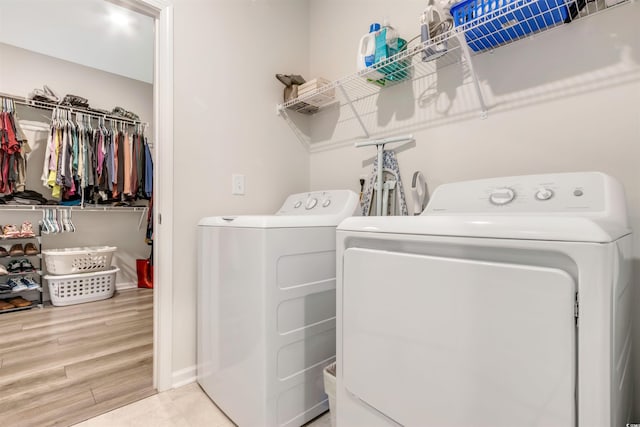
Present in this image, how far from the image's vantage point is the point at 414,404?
775mm

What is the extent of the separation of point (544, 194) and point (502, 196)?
118 mm

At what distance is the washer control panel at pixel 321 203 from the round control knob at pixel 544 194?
0.78 meters

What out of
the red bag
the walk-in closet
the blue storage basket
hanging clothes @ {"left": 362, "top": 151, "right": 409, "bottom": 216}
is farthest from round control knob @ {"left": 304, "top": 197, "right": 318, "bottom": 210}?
the red bag

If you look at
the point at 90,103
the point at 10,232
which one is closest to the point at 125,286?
the point at 10,232

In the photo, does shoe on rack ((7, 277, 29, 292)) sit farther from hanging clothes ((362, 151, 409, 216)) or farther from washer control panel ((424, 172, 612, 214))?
washer control panel ((424, 172, 612, 214))

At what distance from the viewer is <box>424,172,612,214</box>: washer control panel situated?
2.95 ft

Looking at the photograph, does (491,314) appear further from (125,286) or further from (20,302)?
(125,286)

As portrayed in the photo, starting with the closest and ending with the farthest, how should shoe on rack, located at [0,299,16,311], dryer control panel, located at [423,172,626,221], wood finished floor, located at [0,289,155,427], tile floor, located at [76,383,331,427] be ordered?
dryer control panel, located at [423,172,626,221] → tile floor, located at [76,383,331,427] → wood finished floor, located at [0,289,155,427] → shoe on rack, located at [0,299,16,311]

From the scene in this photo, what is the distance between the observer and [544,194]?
0.98m

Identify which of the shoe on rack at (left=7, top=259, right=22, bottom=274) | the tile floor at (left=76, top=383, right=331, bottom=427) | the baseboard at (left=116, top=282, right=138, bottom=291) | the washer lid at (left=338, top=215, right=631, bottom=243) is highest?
the washer lid at (left=338, top=215, right=631, bottom=243)

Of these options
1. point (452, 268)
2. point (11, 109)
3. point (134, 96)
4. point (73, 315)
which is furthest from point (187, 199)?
point (134, 96)

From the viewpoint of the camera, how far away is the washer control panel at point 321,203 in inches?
62.1

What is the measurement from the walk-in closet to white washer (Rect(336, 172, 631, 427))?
1.68 m

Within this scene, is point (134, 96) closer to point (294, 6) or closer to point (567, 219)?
point (294, 6)
